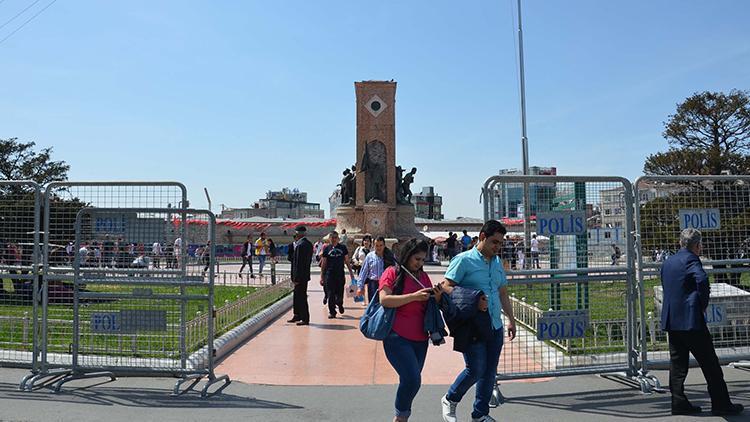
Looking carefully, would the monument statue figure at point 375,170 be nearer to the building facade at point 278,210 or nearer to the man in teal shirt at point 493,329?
the man in teal shirt at point 493,329

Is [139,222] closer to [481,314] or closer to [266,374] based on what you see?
[266,374]

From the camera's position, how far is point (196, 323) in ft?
23.7

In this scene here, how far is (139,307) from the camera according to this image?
6.54m

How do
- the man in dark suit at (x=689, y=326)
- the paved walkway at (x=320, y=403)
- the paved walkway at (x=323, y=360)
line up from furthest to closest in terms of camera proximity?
1. the paved walkway at (x=323, y=360)
2. the paved walkway at (x=320, y=403)
3. the man in dark suit at (x=689, y=326)

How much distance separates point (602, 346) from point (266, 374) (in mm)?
3829

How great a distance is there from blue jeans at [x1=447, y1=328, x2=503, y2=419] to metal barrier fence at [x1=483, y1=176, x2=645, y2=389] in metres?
1.20

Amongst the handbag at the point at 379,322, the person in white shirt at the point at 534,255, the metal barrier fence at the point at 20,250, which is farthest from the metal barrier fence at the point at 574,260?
the metal barrier fence at the point at 20,250

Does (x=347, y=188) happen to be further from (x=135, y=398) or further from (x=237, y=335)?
(x=135, y=398)

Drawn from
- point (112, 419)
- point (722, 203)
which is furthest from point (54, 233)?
point (722, 203)

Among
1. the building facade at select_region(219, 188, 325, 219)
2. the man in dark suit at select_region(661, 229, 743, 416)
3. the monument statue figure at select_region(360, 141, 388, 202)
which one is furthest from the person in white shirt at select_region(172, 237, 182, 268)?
the building facade at select_region(219, 188, 325, 219)

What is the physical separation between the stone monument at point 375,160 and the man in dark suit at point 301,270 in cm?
1706

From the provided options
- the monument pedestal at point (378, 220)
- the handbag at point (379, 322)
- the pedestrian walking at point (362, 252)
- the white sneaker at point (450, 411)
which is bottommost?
the white sneaker at point (450, 411)

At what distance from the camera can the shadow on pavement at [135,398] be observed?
18.8ft

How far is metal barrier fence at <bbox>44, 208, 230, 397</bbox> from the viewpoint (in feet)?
20.9
